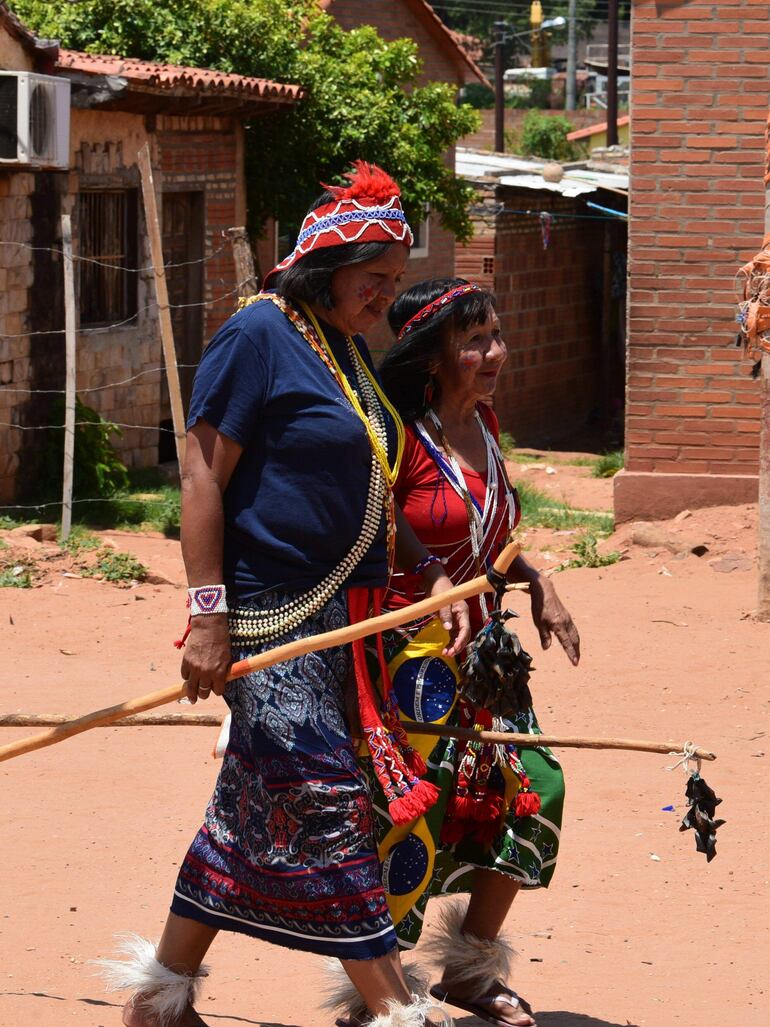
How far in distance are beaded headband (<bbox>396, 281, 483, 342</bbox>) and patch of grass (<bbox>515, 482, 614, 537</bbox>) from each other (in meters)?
7.25

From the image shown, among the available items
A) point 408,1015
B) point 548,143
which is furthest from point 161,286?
point 548,143

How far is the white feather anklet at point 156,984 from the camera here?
133 inches

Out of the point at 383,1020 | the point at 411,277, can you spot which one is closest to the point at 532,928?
the point at 383,1020

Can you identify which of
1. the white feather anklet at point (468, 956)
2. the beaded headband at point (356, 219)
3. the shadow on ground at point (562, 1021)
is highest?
the beaded headband at point (356, 219)

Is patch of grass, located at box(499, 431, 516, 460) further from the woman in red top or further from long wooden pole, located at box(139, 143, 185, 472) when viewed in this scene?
the woman in red top

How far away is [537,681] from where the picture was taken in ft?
23.6

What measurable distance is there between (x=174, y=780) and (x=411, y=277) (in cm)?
1494

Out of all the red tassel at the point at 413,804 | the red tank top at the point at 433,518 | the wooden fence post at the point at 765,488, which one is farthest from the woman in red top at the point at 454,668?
the wooden fence post at the point at 765,488

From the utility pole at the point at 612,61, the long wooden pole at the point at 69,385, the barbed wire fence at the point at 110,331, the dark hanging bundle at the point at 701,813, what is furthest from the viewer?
the utility pole at the point at 612,61

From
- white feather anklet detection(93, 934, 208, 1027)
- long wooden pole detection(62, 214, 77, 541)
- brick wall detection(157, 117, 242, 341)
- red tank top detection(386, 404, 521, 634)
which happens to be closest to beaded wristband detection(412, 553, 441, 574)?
red tank top detection(386, 404, 521, 634)

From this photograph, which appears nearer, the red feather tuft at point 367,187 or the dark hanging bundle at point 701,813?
the red feather tuft at point 367,187

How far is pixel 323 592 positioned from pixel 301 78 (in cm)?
1216

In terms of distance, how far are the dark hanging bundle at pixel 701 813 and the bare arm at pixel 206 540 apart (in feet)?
3.63

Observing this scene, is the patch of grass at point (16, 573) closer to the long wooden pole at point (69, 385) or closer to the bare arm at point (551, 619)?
the long wooden pole at point (69, 385)
